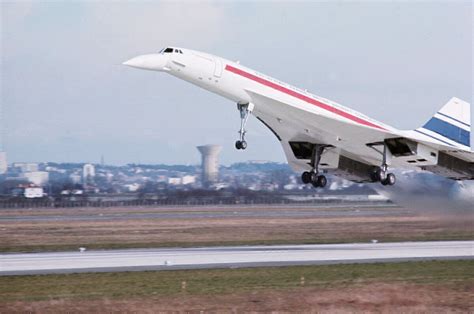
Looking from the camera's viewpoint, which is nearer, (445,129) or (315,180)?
(445,129)

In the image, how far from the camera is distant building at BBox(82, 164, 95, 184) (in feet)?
415

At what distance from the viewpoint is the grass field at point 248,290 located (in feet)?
58.7

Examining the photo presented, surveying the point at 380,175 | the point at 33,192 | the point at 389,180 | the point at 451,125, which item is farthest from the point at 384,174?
the point at 33,192

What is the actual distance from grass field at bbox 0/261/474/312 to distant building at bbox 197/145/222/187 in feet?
276

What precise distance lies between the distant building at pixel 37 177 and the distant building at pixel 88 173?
840 centimetres

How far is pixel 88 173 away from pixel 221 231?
9442 cm

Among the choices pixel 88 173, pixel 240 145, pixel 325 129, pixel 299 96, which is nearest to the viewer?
pixel 240 145

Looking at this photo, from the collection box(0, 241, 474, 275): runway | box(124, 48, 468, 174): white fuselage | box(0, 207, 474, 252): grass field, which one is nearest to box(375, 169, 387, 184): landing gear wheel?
box(124, 48, 468, 174): white fuselage

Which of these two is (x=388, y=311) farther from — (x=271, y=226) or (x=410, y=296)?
(x=271, y=226)

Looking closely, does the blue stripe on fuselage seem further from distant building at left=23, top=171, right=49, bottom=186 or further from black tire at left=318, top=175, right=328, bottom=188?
distant building at left=23, top=171, right=49, bottom=186

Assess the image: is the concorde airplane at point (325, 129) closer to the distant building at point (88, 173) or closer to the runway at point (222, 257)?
the runway at point (222, 257)

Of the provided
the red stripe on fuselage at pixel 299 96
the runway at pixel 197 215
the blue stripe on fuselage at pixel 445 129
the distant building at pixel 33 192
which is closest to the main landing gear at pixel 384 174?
the red stripe on fuselage at pixel 299 96

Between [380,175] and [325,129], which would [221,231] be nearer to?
[380,175]

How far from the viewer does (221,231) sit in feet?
132
